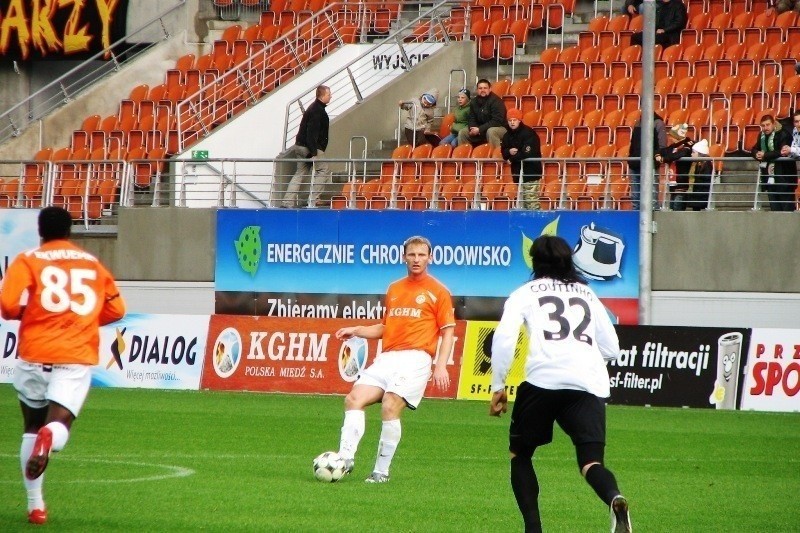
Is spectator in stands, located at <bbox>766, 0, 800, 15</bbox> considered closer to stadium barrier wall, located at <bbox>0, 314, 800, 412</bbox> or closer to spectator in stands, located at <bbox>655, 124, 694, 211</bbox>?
spectator in stands, located at <bbox>655, 124, 694, 211</bbox>

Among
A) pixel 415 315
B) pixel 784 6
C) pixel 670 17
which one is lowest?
pixel 415 315

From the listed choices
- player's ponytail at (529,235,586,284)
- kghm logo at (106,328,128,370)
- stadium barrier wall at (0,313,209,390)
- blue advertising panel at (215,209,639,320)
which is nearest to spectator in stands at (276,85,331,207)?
blue advertising panel at (215,209,639,320)

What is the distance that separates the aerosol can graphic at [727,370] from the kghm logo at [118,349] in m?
9.18

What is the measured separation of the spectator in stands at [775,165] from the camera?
22109 millimetres

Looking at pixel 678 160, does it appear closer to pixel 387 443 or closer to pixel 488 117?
pixel 488 117

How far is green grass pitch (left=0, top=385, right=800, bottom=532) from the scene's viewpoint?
991 cm

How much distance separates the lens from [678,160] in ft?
74.9

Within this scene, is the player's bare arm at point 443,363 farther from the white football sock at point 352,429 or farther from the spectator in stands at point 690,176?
the spectator in stands at point 690,176

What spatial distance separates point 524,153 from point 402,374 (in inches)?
492

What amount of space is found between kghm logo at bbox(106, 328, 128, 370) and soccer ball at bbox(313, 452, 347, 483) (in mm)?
12215

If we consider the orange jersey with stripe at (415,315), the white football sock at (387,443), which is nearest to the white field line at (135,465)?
the white football sock at (387,443)

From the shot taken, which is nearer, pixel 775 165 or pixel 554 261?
pixel 554 261

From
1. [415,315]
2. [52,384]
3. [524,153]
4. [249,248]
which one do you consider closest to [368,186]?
[249,248]

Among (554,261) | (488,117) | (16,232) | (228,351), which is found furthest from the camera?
(16,232)
